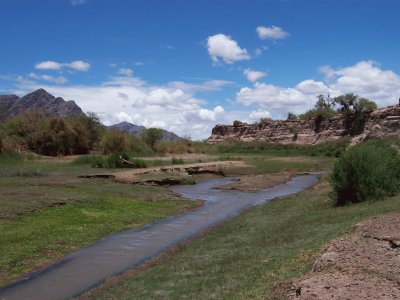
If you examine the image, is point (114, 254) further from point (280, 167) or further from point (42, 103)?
point (42, 103)

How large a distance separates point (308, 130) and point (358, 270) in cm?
8982

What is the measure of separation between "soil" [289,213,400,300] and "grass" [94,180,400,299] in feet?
1.55

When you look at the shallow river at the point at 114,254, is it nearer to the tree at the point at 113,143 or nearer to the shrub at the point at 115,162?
the shrub at the point at 115,162

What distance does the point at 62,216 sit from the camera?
68.8 feet

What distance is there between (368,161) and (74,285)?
556 inches

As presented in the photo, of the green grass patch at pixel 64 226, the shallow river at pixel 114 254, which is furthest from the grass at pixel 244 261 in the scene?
the green grass patch at pixel 64 226

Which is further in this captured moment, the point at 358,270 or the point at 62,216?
the point at 62,216

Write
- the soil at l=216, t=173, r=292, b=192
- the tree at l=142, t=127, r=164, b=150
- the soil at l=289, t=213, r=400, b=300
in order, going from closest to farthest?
1. the soil at l=289, t=213, r=400, b=300
2. the soil at l=216, t=173, r=292, b=192
3. the tree at l=142, t=127, r=164, b=150

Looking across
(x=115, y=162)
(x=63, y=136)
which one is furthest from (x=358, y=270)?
(x=63, y=136)

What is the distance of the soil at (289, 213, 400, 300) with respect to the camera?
705 centimetres

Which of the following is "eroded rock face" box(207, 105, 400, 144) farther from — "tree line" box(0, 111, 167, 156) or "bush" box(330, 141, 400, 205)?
"bush" box(330, 141, 400, 205)

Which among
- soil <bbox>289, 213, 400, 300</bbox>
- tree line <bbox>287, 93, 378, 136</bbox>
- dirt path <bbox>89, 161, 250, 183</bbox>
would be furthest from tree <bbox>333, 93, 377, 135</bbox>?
soil <bbox>289, 213, 400, 300</bbox>

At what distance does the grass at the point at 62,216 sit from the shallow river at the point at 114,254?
2.15 feet

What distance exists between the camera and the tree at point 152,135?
287ft
